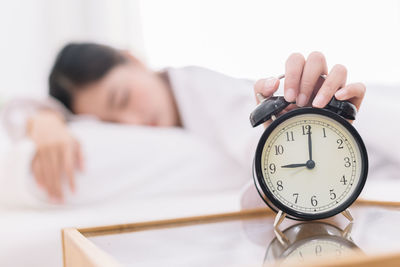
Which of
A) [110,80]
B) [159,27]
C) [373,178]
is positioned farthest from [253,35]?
[159,27]

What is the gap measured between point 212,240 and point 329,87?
0.76ft

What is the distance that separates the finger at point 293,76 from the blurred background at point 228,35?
620 mm

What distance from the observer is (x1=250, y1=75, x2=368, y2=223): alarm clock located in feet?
1.74

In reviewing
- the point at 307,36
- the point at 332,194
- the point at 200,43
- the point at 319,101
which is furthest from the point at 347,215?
the point at 200,43

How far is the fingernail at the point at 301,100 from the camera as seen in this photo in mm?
550

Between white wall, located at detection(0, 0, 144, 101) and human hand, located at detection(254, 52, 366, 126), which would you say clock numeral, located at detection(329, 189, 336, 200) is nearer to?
human hand, located at detection(254, 52, 366, 126)

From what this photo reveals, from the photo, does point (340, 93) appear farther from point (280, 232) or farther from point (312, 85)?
point (280, 232)

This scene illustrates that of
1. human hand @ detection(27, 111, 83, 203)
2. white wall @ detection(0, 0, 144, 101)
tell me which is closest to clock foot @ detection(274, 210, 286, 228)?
human hand @ detection(27, 111, 83, 203)

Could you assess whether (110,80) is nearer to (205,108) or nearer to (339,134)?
(205,108)

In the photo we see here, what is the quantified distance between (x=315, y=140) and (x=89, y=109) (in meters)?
1.10

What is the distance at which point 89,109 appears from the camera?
1.50m

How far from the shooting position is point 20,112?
4.55 feet

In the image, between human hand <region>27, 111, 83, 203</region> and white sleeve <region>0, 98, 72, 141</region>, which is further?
white sleeve <region>0, 98, 72, 141</region>

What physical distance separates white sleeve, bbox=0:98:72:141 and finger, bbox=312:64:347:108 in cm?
96
